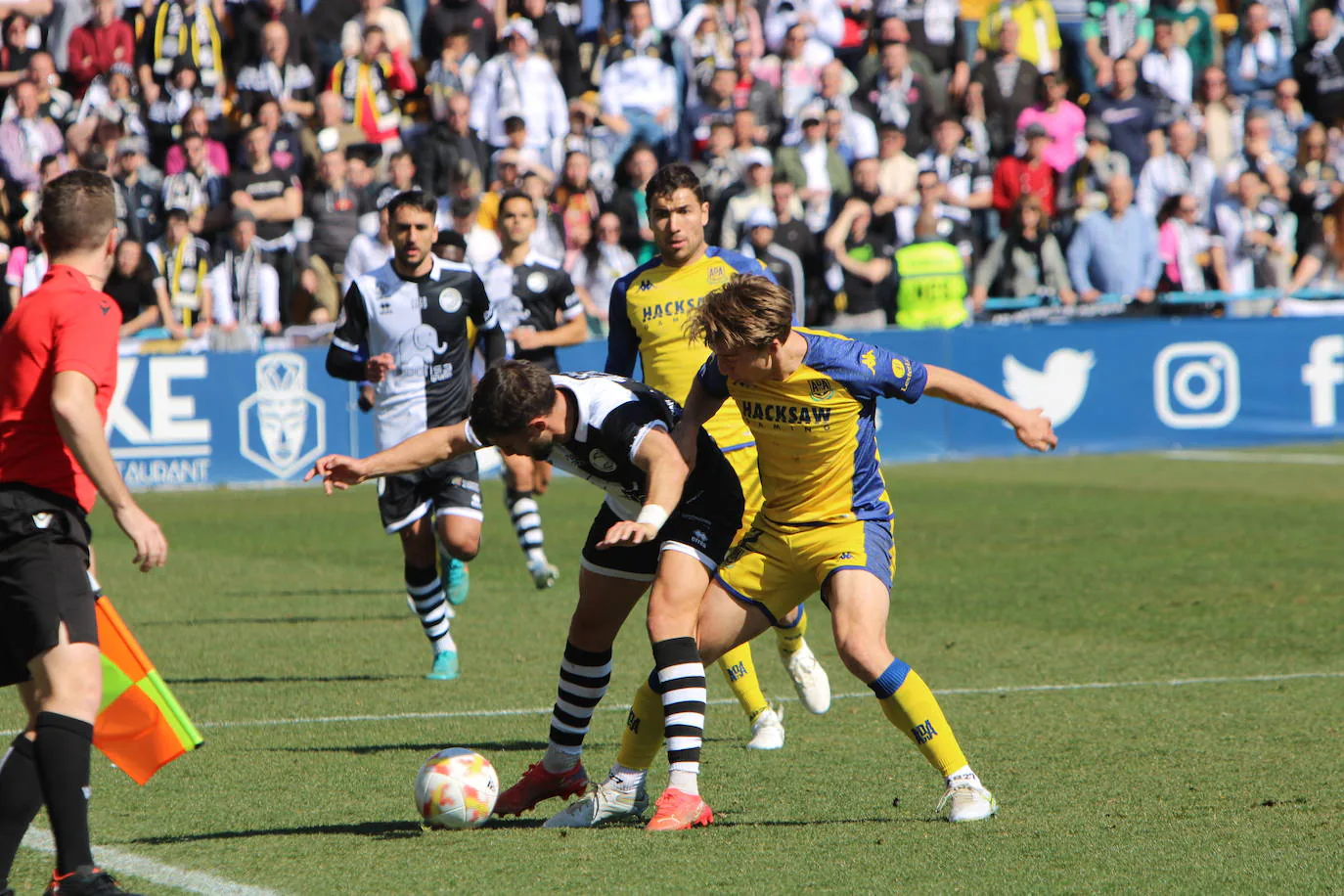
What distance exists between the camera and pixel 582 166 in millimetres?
19188

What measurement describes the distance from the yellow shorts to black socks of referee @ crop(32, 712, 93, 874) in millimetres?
2165

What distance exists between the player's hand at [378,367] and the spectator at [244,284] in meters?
9.16

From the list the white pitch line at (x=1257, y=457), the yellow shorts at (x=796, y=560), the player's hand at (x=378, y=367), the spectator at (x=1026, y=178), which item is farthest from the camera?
the spectator at (x=1026, y=178)

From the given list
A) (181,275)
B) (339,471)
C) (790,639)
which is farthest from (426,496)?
(181,275)

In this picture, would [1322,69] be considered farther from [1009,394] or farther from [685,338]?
[685,338]

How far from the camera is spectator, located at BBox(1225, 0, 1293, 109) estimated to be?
24.0m

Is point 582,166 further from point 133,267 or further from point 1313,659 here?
point 1313,659

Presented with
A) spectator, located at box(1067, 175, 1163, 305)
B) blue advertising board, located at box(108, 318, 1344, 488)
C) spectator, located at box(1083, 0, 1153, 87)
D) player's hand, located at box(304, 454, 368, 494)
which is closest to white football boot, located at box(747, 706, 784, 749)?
player's hand, located at box(304, 454, 368, 494)

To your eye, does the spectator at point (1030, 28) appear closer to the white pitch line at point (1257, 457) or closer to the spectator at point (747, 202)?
the spectator at point (747, 202)

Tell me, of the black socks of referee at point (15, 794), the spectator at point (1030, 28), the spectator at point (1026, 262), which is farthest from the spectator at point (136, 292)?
the black socks of referee at point (15, 794)

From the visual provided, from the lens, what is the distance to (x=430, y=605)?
29.3 ft

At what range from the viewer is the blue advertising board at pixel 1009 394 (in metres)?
17.3

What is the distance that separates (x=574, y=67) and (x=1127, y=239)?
642 centimetres

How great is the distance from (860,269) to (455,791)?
13.8 metres
